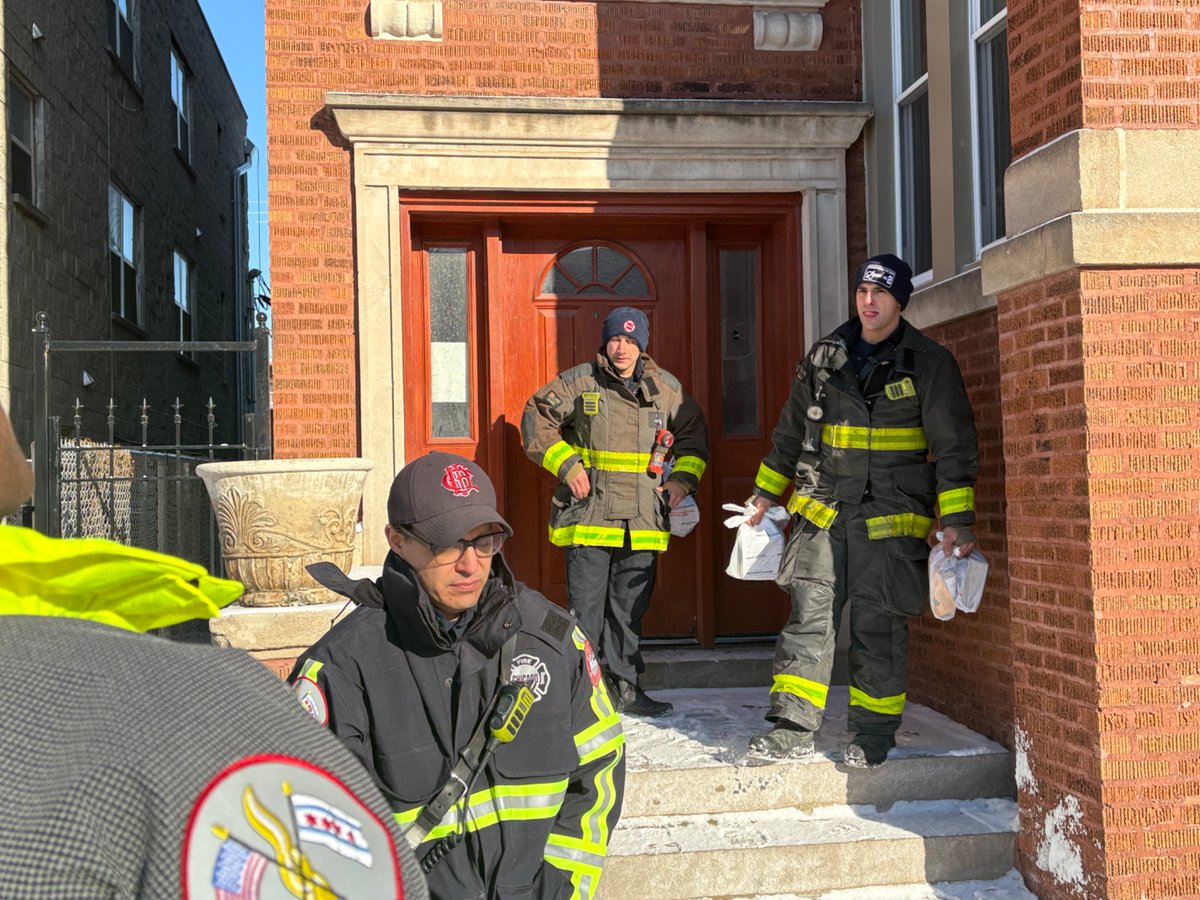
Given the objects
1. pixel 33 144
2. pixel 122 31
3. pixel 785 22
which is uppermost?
pixel 122 31

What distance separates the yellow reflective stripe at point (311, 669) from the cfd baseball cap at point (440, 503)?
1.18ft

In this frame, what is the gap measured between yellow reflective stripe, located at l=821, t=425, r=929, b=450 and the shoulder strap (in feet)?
8.99

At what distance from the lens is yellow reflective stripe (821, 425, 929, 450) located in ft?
15.3

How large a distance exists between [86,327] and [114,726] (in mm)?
10424

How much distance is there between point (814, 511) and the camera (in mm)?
4754

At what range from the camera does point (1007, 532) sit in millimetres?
4543

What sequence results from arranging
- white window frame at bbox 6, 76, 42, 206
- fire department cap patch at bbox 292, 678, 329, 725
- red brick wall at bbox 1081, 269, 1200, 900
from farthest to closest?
1. white window frame at bbox 6, 76, 42, 206
2. red brick wall at bbox 1081, 269, 1200, 900
3. fire department cap patch at bbox 292, 678, 329, 725

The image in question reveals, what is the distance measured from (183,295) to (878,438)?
1231cm

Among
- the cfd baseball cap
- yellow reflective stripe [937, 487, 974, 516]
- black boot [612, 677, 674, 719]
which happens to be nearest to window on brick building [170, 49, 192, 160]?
black boot [612, 677, 674, 719]

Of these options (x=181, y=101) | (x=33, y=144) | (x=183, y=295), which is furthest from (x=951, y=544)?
(x=181, y=101)

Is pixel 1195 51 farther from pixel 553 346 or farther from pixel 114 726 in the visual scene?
pixel 114 726

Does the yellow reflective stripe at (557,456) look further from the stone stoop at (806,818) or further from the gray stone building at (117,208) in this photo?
the gray stone building at (117,208)

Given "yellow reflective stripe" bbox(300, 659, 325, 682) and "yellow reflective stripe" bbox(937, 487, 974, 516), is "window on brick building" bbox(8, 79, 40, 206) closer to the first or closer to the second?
"yellow reflective stripe" bbox(937, 487, 974, 516)

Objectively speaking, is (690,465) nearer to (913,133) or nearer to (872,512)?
(872,512)
